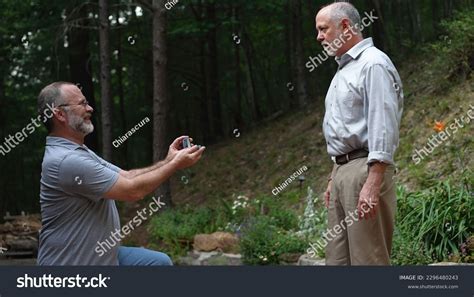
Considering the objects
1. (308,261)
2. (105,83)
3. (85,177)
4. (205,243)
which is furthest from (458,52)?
(85,177)

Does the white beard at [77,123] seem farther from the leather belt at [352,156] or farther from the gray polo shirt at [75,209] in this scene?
the leather belt at [352,156]

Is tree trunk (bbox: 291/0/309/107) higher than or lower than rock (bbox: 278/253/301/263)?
higher

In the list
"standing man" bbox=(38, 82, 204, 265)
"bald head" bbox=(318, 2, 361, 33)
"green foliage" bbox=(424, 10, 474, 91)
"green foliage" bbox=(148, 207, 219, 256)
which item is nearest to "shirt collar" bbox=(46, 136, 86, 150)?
"standing man" bbox=(38, 82, 204, 265)

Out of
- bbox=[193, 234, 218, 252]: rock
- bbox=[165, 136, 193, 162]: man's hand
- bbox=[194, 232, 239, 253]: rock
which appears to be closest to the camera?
bbox=[165, 136, 193, 162]: man's hand

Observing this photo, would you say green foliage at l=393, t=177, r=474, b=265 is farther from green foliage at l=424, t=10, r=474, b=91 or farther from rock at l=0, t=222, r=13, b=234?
rock at l=0, t=222, r=13, b=234

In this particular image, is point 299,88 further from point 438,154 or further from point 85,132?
point 85,132

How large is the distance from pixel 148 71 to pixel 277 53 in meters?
6.49

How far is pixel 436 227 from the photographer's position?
6836 mm

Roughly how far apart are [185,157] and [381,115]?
106cm

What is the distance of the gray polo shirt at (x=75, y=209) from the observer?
389 centimetres

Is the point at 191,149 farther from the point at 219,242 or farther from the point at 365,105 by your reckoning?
the point at 219,242

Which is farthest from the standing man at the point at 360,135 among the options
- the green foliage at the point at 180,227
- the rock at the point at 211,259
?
the green foliage at the point at 180,227

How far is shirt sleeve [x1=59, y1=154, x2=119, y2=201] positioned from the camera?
3.89 meters

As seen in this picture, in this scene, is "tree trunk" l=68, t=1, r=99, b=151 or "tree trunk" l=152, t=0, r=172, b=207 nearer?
"tree trunk" l=152, t=0, r=172, b=207
